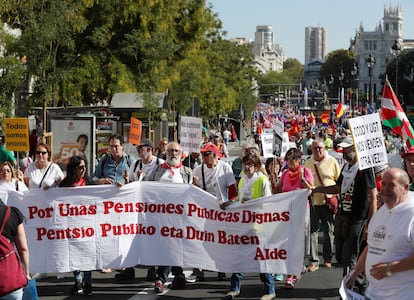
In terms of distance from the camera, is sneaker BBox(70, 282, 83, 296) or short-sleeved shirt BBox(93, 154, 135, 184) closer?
sneaker BBox(70, 282, 83, 296)

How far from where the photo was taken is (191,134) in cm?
1409

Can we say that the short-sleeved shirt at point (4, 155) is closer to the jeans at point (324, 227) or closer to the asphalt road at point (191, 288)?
the asphalt road at point (191, 288)

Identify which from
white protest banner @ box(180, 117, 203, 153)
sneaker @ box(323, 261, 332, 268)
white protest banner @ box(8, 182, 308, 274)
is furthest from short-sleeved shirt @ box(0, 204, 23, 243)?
white protest banner @ box(180, 117, 203, 153)

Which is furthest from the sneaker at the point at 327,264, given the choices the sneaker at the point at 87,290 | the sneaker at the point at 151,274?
the sneaker at the point at 87,290

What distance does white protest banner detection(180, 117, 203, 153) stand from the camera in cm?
1403

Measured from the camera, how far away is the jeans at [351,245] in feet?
30.2

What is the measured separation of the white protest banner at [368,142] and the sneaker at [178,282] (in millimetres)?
2601

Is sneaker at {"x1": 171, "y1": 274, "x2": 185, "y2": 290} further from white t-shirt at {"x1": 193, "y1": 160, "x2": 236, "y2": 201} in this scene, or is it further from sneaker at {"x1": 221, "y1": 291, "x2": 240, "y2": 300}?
white t-shirt at {"x1": 193, "y1": 160, "x2": 236, "y2": 201}

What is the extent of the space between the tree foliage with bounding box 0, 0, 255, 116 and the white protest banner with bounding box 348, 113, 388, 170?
43.2ft

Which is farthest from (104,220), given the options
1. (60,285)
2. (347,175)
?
(347,175)

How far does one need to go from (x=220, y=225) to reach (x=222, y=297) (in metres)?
0.78

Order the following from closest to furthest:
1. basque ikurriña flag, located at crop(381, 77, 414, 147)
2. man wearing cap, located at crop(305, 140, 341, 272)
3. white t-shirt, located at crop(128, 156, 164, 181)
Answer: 1. white t-shirt, located at crop(128, 156, 164, 181)
2. man wearing cap, located at crop(305, 140, 341, 272)
3. basque ikurriña flag, located at crop(381, 77, 414, 147)

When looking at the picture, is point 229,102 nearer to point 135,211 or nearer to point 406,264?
point 135,211

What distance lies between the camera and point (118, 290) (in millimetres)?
9898
